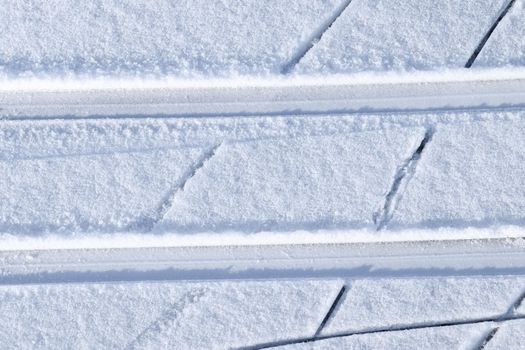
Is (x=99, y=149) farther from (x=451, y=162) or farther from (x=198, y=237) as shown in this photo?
(x=451, y=162)

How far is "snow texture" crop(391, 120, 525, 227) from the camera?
63.6 inches

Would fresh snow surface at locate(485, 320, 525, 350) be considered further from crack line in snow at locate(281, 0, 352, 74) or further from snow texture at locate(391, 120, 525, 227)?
crack line in snow at locate(281, 0, 352, 74)

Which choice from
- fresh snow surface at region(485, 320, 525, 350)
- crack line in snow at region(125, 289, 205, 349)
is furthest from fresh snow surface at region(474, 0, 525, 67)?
crack line in snow at region(125, 289, 205, 349)

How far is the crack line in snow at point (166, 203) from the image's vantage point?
5.29 ft

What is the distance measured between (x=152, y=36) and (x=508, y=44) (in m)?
0.94

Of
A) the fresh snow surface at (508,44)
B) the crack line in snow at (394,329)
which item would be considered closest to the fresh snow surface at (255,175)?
the fresh snow surface at (508,44)

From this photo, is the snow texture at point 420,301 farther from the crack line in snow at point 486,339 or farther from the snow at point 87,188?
the snow at point 87,188

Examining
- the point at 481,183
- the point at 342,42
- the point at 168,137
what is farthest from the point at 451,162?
the point at 168,137

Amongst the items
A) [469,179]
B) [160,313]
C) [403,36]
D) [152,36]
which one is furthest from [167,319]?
[403,36]

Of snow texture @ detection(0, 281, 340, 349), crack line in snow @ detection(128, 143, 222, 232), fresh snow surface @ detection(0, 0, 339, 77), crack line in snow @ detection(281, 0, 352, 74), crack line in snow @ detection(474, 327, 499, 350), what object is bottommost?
snow texture @ detection(0, 281, 340, 349)

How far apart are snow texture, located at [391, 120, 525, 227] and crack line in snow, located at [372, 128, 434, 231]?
0.5 inches

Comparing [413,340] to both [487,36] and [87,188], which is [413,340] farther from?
[87,188]

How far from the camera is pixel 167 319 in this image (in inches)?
62.9

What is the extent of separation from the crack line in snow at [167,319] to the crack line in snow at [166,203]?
20cm
